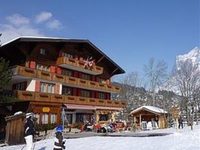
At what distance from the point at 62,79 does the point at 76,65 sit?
4.02 meters

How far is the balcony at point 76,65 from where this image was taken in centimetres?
4200

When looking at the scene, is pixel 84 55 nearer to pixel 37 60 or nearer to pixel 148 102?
pixel 37 60

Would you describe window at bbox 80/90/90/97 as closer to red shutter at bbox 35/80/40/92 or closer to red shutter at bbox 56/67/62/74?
red shutter at bbox 56/67/62/74

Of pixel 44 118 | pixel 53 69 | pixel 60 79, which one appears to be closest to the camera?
pixel 44 118

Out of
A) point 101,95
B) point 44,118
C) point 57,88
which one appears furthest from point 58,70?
point 101,95

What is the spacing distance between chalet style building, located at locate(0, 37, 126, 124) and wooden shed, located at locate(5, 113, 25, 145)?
29.6ft

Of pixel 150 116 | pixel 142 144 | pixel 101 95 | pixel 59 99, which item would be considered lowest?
pixel 142 144

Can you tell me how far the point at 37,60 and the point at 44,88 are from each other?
344 cm

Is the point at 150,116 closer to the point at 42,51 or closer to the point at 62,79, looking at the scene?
the point at 62,79

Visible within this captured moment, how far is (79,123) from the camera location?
141 feet

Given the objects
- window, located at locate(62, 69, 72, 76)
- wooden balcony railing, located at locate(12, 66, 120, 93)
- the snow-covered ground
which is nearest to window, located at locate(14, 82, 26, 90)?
wooden balcony railing, located at locate(12, 66, 120, 93)

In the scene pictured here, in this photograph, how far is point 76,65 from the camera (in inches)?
1740

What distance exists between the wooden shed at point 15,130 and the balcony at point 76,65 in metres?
20.8

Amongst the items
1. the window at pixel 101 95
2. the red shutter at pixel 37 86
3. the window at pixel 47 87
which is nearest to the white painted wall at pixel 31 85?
the red shutter at pixel 37 86
